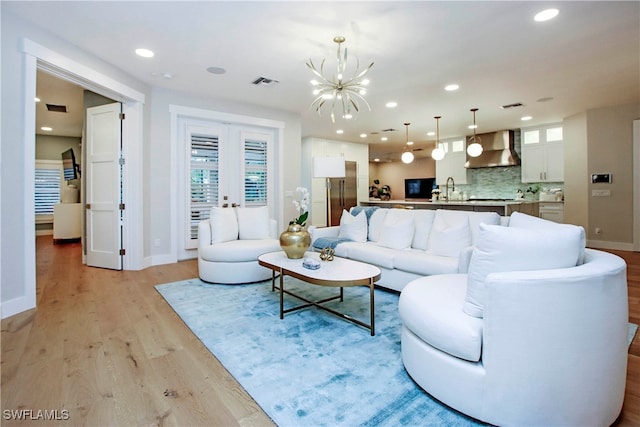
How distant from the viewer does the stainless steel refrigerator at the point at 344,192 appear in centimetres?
875

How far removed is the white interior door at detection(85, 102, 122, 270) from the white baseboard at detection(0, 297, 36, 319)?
160cm

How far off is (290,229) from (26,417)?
2.12 metres

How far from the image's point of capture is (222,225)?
13.5ft

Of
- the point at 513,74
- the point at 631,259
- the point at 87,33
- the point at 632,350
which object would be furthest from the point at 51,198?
the point at 631,259

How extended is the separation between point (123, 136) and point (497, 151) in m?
7.70

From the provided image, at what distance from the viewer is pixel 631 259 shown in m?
5.05

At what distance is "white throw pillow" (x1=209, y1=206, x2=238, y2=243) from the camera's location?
4.07m

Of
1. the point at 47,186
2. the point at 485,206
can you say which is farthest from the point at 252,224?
the point at 47,186

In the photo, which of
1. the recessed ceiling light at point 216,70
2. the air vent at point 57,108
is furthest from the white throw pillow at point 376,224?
the air vent at point 57,108

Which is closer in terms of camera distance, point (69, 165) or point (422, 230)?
point (422, 230)

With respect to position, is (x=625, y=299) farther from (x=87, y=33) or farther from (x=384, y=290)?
(x=87, y=33)

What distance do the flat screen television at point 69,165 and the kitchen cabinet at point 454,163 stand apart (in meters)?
9.12

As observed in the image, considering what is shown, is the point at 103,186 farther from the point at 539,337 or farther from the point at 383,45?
the point at 539,337

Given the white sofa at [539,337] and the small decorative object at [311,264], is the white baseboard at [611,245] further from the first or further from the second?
the small decorative object at [311,264]
